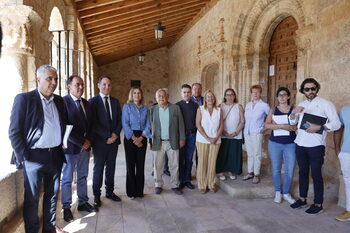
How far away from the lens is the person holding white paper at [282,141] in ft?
10.0

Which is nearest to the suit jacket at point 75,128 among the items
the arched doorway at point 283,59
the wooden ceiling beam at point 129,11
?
the arched doorway at point 283,59

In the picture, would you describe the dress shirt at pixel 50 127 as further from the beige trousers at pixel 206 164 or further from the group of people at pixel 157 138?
the beige trousers at pixel 206 164

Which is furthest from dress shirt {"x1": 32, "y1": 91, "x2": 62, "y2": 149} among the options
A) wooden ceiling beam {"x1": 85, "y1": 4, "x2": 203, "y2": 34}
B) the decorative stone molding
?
wooden ceiling beam {"x1": 85, "y1": 4, "x2": 203, "y2": 34}

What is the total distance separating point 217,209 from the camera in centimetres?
299

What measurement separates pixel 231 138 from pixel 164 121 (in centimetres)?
101

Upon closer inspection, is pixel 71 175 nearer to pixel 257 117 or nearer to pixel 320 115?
pixel 257 117

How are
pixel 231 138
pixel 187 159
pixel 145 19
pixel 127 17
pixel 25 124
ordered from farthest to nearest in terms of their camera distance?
1. pixel 145 19
2. pixel 127 17
3. pixel 187 159
4. pixel 231 138
5. pixel 25 124

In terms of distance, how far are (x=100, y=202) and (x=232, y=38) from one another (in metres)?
4.93

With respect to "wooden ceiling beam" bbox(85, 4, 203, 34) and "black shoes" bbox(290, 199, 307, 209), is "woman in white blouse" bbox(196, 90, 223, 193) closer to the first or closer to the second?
"black shoes" bbox(290, 199, 307, 209)

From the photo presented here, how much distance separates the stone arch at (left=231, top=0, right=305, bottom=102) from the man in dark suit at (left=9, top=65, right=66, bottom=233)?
4.38 m

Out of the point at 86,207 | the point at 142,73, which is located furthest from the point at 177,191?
the point at 142,73

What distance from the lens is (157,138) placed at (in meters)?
3.42

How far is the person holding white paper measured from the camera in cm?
306

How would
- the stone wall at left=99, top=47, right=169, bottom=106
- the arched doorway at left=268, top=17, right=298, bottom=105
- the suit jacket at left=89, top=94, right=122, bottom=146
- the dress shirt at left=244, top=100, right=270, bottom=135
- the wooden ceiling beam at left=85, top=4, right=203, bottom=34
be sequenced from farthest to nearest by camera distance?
1. the stone wall at left=99, top=47, right=169, bottom=106
2. the wooden ceiling beam at left=85, top=4, right=203, bottom=34
3. the arched doorway at left=268, top=17, right=298, bottom=105
4. the dress shirt at left=244, top=100, right=270, bottom=135
5. the suit jacket at left=89, top=94, right=122, bottom=146
